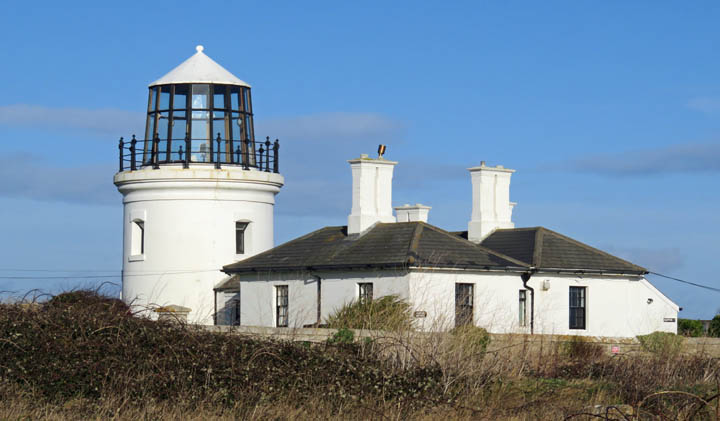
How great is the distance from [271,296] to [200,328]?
14.8 metres

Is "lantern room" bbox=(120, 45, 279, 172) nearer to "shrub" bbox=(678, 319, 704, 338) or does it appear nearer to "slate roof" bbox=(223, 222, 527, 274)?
"slate roof" bbox=(223, 222, 527, 274)

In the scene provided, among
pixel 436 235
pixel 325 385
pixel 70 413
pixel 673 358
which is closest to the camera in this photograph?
pixel 70 413

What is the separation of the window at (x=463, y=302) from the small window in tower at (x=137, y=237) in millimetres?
10896

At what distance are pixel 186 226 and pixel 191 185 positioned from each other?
4.08 feet

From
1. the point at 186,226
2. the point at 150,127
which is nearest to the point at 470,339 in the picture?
the point at 186,226

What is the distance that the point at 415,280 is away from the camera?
1188 inches

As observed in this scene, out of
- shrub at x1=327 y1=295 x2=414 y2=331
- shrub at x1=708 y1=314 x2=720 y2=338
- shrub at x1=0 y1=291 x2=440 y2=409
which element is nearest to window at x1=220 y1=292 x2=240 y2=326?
shrub at x1=327 y1=295 x2=414 y2=331

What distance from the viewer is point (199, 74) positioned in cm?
3656

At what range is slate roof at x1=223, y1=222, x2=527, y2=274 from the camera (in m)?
30.9

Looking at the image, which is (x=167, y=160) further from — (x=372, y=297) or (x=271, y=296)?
(x=372, y=297)

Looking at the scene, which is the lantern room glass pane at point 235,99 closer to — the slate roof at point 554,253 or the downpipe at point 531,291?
the slate roof at point 554,253

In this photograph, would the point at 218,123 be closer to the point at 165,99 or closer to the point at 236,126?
the point at 236,126

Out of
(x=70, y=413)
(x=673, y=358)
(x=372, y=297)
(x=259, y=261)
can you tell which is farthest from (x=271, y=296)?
(x=70, y=413)

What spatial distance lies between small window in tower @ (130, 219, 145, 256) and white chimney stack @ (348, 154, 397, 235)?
7.05 meters
